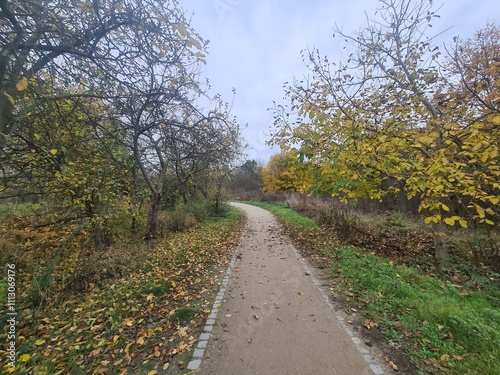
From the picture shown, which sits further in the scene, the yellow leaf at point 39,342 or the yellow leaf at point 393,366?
the yellow leaf at point 39,342

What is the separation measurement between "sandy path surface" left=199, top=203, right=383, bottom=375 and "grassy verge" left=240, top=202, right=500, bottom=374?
554 mm

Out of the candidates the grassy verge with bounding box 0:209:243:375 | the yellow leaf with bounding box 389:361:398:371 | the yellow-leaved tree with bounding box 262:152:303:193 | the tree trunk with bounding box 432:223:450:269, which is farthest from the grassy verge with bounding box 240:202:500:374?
the yellow-leaved tree with bounding box 262:152:303:193

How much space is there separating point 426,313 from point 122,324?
486 cm

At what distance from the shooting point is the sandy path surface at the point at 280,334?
2.79 metres

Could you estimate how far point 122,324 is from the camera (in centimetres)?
377

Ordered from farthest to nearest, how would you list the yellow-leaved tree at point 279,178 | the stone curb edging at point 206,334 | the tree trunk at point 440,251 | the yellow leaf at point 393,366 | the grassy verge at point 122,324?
the yellow-leaved tree at point 279,178
the tree trunk at point 440,251
the grassy verge at point 122,324
the stone curb edging at point 206,334
the yellow leaf at point 393,366

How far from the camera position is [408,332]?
131 inches

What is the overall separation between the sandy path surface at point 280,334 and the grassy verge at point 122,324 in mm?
508

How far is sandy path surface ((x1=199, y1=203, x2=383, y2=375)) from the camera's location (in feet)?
9.17

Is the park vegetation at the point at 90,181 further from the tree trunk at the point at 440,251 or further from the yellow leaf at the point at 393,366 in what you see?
the tree trunk at the point at 440,251

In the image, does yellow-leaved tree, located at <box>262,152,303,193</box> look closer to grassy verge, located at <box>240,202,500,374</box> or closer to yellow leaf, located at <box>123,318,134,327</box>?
grassy verge, located at <box>240,202,500,374</box>

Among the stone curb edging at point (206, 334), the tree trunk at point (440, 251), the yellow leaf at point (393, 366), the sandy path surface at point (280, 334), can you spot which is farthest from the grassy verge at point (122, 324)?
the tree trunk at point (440, 251)

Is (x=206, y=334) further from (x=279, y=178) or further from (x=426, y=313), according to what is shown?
(x=279, y=178)

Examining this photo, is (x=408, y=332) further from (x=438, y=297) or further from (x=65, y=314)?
(x=65, y=314)
